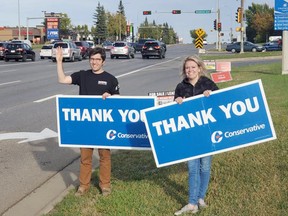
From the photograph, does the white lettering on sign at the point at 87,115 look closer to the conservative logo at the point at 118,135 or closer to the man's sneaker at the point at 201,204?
the conservative logo at the point at 118,135

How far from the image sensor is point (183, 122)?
197 inches

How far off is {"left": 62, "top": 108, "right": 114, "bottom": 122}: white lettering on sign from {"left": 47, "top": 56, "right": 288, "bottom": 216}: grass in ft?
2.91

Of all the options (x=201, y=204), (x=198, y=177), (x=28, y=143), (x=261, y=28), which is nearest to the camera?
(x=198, y=177)

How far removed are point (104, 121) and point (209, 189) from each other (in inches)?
58.1

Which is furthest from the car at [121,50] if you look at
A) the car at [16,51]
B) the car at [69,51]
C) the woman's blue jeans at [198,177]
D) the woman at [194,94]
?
the woman's blue jeans at [198,177]

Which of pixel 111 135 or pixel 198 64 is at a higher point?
pixel 198 64

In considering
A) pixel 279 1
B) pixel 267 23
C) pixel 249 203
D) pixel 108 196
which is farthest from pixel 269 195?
pixel 267 23

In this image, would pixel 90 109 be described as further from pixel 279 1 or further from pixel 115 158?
pixel 279 1

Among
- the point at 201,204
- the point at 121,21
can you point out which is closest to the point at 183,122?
the point at 201,204

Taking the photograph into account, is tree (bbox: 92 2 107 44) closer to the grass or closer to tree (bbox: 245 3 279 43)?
tree (bbox: 245 3 279 43)

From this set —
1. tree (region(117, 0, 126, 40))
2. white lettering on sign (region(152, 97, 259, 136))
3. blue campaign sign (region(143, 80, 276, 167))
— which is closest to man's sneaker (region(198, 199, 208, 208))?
blue campaign sign (region(143, 80, 276, 167))

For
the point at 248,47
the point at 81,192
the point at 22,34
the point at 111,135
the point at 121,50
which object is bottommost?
the point at 81,192

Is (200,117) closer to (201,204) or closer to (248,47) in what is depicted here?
(201,204)

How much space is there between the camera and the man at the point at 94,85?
5.50 metres
